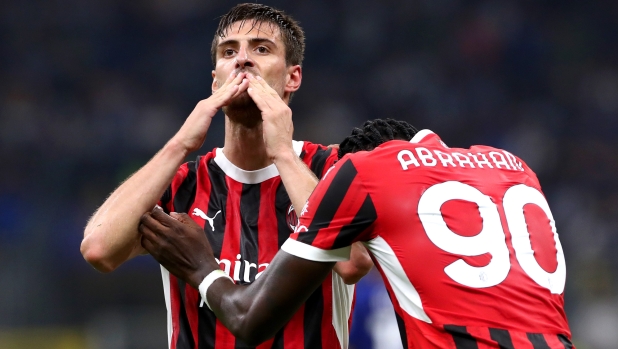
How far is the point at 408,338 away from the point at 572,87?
11242 mm

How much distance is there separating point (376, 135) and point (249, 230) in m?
0.75

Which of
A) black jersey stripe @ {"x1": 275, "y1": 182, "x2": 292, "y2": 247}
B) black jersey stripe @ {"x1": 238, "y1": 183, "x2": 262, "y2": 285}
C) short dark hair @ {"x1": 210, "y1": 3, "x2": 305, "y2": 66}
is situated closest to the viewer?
black jersey stripe @ {"x1": 238, "y1": 183, "x2": 262, "y2": 285}

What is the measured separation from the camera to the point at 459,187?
2.60 metres

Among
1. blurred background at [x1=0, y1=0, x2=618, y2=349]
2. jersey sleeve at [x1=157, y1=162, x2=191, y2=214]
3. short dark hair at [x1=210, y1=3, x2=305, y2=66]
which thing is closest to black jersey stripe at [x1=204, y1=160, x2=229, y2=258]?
jersey sleeve at [x1=157, y1=162, x2=191, y2=214]

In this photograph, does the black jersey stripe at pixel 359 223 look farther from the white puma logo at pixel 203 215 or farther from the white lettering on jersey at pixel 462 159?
the white puma logo at pixel 203 215

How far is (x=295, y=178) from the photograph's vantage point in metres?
3.12

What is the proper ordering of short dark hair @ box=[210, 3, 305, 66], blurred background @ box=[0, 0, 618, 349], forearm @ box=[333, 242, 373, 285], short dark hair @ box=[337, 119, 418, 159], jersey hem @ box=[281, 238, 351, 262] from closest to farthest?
jersey hem @ box=[281, 238, 351, 262] → short dark hair @ box=[337, 119, 418, 159] → forearm @ box=[333, 242, 373, 285] → short dark hair @ box=[210, 3, 305, 66] → blurred background @ box=[0, 0, 618, 349]

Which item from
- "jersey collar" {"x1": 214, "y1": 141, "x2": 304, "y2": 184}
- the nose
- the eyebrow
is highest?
the eyebrow

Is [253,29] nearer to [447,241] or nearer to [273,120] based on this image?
[273,120]

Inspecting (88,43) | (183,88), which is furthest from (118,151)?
(88,43)

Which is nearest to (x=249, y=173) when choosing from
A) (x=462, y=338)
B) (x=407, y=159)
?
(x=407, y=159)

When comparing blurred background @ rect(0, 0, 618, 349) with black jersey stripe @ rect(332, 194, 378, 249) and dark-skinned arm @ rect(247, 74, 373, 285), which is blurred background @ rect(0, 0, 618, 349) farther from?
black jersey stripe @ rect(332, 194, 378, 249)

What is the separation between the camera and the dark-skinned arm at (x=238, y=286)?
2.63 meters

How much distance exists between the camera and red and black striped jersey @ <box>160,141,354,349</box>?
3.16 metres
